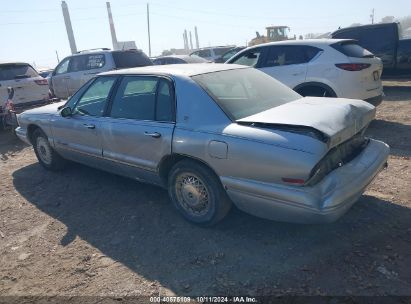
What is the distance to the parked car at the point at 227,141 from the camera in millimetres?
2840

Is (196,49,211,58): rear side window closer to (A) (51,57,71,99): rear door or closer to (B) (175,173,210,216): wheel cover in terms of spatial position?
(A) (51,57,71,99): rear door

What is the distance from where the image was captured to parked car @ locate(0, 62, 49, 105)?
881cm

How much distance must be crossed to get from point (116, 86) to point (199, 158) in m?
1.66

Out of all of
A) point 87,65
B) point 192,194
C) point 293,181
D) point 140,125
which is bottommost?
point 192,194

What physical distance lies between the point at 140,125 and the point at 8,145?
560 cm

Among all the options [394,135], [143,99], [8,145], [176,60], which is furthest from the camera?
[176,60]

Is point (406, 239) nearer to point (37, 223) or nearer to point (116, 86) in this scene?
point (116, 86)

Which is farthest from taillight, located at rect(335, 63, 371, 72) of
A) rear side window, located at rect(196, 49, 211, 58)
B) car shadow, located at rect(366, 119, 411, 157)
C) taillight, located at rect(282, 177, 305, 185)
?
rear side window, located at rect(196, 49, 211, 58)

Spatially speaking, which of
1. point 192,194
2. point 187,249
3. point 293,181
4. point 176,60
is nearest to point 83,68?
point 176,60

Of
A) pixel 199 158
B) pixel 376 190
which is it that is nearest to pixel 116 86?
pixel 199 158

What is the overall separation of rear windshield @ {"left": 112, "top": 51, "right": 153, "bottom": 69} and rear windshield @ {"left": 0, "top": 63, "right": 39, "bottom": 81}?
219cm

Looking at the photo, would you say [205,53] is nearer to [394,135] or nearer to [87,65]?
[87,65]

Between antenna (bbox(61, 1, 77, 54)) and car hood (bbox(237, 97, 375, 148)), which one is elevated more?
antenna (bbox(61, 1, 77, 54))

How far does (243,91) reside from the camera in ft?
12.4
